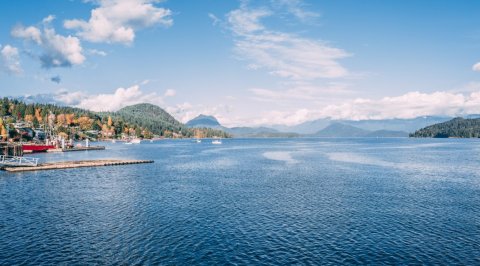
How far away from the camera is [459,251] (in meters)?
42.3

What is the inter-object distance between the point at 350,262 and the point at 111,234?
31.6 m

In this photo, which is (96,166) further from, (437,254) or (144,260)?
(437,254)

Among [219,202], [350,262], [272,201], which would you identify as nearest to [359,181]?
[272,201]

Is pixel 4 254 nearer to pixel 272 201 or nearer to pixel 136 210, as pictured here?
pixel 136 210

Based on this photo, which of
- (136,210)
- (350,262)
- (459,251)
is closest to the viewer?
(350,262)

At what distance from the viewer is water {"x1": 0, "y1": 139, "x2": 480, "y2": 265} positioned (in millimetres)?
41094

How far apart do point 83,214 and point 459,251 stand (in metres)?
55.6

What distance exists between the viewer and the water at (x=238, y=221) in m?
41.1

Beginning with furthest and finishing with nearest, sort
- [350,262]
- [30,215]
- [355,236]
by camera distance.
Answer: [30,215] < [355,236] < [350,262]

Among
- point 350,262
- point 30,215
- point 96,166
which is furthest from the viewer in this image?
point 96,166

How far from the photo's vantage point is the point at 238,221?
183ft

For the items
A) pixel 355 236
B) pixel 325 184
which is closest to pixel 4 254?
pixel 355 236

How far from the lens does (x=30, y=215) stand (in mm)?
57500

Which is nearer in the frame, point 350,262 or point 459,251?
point 350,262
